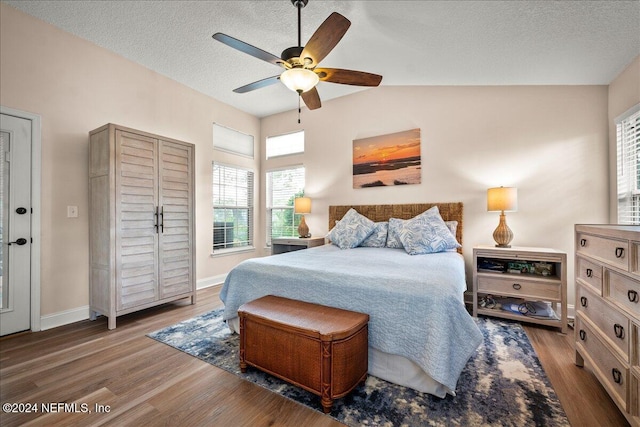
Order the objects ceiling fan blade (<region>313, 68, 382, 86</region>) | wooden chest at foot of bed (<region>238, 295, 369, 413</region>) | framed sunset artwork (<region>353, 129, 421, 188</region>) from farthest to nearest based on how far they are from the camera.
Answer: framed sunset artwork (<region>353, 129, 421, 188</region>) < ceiling fan blade (<region>313, 68, 382, 86</region>) < wooden chest at foot of bed (<region>238, 295, 369, 413</region>)

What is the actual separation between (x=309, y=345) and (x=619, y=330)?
1699 millimetres

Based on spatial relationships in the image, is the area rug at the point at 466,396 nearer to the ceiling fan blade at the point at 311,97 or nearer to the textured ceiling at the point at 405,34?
the ceiling fan blade at the point at 311,97

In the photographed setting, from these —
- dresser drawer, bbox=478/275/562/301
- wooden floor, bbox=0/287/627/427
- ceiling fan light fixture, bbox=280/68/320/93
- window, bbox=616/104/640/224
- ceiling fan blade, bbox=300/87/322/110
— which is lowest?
wooden floor, bbox=0/287/627/427

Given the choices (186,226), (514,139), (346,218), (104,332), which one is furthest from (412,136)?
(104,332)

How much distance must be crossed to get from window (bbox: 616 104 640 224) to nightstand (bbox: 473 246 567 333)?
0.68m

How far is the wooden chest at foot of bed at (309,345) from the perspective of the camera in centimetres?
157

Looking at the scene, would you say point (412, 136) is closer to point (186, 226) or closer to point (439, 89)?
point (439, 89)

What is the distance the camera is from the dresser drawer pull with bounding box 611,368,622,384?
146 centimetres

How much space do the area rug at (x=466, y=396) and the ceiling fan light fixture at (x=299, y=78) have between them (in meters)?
2.16

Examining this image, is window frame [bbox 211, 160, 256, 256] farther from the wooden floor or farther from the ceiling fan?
the ceiling fan

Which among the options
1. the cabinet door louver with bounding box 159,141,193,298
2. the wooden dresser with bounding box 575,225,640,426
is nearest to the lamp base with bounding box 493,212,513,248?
the wooden dresser with bounding box 575,225,640,426

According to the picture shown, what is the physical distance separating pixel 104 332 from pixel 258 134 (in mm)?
3887

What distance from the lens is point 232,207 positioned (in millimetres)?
4883

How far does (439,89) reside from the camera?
3.73 m
